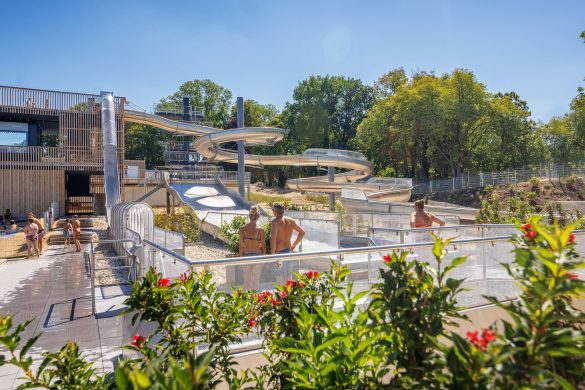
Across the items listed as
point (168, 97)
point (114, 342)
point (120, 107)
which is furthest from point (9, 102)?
point (168, 97)

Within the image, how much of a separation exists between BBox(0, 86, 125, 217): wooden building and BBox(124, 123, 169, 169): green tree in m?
27.6

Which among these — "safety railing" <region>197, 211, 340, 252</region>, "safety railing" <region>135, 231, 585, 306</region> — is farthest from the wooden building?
"safety railing" <region>135, 231, 585, 306</region>

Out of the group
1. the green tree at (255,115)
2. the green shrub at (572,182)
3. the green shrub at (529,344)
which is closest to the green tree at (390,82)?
the green tree at (255,115)

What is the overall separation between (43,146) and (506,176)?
3735cm

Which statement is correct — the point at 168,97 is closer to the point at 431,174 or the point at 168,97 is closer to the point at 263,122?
the point at 263,122

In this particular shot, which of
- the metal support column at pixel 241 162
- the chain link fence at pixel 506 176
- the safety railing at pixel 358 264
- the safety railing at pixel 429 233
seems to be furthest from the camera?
the chain link fence at pixel 506 176

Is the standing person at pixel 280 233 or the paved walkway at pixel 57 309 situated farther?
the standing person at pixel 280 233

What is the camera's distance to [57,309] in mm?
7223

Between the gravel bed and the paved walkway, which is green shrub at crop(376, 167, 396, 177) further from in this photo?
the paved walkway

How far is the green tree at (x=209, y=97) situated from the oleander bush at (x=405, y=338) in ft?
195

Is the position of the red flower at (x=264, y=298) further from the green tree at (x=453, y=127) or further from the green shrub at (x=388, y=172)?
the green shrub at (x=388, y=172)

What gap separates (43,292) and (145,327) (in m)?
6.03

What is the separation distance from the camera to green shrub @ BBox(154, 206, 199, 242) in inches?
647

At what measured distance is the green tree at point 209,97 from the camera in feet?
200
